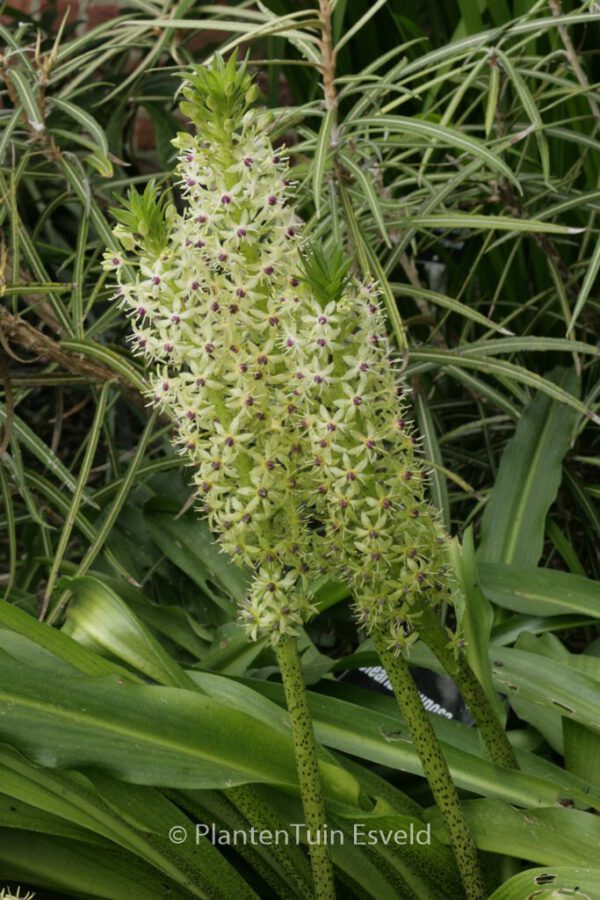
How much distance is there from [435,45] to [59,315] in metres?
1.03

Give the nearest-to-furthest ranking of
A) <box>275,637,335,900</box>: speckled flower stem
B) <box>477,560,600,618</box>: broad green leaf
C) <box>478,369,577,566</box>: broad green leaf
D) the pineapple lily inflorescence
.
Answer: the pineapple lily inflorescence
<box>275,637,335,900</box>: speckled flower stem
<box>477,560,600,618</box>: broad green leaf
<box>478,369,577,566</box>: broad green leaf

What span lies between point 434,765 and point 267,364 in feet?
1.20

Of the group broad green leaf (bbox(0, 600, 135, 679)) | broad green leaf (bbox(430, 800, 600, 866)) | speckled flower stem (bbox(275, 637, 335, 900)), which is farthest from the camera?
broad green leaf (bbox(0, 600, 135, 679))

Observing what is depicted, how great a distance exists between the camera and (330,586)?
1303 mm

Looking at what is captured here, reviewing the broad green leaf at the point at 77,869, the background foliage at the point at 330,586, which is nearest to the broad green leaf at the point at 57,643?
the background foliage at the point at 330,586

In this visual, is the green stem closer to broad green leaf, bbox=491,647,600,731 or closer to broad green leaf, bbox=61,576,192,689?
broad green leaf, bbox=491,647,600,731

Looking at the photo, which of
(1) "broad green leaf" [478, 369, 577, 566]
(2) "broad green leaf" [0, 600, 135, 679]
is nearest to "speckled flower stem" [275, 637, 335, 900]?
(2) "broad green leaf" [0, 600, 135, 679]

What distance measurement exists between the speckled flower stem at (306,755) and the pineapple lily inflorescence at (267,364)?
8 centimetres

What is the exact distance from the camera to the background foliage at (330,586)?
0.97 meters

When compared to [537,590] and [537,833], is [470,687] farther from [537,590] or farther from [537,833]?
[537,590]

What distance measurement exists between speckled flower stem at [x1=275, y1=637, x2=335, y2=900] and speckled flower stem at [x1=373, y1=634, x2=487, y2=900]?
68 millimetres

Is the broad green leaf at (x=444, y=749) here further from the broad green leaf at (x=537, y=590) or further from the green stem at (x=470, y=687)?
the broad green leaf at (x=537, y=590)

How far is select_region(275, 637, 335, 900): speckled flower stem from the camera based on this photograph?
0.82m

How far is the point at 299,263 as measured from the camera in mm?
767
